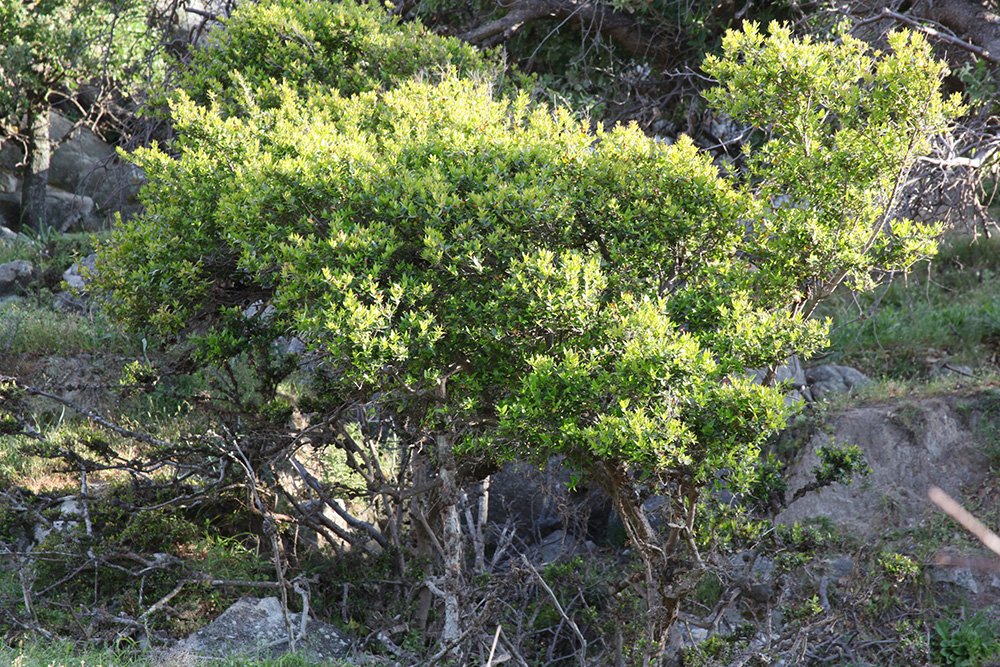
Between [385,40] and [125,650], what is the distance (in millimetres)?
4687

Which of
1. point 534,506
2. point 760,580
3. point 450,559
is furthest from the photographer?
point 534,506

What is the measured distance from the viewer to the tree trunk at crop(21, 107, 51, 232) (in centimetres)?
1516

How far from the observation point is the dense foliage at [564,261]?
486 centimetres

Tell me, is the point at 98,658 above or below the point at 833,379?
below

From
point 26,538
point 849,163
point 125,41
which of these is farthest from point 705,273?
point 125,41

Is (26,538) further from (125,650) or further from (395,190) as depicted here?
(395,190)

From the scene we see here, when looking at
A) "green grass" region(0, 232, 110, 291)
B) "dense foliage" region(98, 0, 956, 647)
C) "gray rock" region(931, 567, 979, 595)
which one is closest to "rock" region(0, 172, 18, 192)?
"green grass" region(0, 232, 110, 291)

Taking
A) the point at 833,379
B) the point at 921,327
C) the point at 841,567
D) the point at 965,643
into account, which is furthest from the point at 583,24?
the point at 965,643

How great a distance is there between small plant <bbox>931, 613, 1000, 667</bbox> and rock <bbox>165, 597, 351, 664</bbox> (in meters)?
3.89

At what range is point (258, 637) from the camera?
236 inches

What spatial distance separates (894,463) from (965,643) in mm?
1885

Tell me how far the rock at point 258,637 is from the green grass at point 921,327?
573 centimetres

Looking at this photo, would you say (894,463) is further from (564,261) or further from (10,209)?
(10,209)

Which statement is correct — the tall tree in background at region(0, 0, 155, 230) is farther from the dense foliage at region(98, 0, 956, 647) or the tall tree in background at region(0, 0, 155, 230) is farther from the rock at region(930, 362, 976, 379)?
the rock at region(930, 362, 976, 379)
